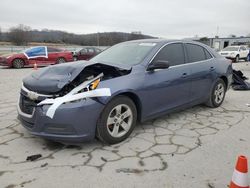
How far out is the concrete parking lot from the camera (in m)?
2.74

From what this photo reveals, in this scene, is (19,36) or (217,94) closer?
(217,94)

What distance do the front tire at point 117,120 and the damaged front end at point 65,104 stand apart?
0.13m

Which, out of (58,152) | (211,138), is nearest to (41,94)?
(58,152)

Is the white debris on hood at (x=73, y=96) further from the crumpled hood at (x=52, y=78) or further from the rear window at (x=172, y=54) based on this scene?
the rear window at (x=172, y=54)

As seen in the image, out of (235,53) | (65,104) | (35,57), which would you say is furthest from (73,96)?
(235,53)

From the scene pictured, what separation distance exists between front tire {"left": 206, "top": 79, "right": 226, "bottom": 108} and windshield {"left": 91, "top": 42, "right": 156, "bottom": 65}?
6.54 feet

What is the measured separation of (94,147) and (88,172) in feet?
2.20

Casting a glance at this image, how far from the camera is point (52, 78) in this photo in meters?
3.47

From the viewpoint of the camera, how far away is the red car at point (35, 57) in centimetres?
1490

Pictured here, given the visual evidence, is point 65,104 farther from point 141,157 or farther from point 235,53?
point 235,53

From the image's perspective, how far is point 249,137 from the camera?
3.95 metres

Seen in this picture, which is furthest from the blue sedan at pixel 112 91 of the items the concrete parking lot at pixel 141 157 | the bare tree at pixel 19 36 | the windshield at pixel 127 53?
the bare tree at pixel 19 36

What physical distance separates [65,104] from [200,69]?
2.96 metres

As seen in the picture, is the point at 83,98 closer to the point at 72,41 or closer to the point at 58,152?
the point at 58,152
